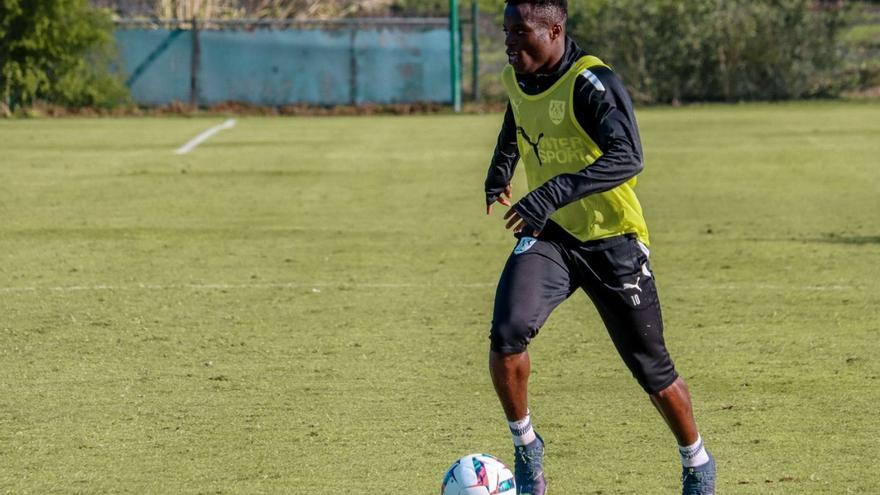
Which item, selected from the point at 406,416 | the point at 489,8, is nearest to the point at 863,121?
the point at 489,8

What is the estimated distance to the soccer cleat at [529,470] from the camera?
6.40 metres

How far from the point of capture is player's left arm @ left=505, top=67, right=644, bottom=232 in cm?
606

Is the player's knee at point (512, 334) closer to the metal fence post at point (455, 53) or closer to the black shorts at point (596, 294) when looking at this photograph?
the black shorts at point (596, 294)

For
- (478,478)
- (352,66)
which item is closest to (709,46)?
(352,66)

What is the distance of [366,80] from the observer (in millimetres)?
35438

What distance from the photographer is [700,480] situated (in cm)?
627

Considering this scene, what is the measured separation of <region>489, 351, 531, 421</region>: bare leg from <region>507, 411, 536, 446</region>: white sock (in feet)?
0.08

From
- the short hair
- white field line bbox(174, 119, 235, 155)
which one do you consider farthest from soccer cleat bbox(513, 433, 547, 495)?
white field line bbox(174, 119, 235, 155)

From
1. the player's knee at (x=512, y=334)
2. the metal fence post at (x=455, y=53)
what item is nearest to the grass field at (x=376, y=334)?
the player's knee at (x=512, y=334)

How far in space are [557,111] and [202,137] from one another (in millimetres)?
21129

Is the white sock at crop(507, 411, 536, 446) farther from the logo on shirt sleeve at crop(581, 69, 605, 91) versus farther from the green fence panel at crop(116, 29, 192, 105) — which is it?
the green fence panel at crop(116, 29, 192, 105)

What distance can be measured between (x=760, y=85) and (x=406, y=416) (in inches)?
1174

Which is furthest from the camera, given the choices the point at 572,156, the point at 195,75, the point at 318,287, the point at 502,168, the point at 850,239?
the point at 195,75

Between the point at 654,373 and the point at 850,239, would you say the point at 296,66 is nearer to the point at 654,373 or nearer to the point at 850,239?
the point at 850,239
